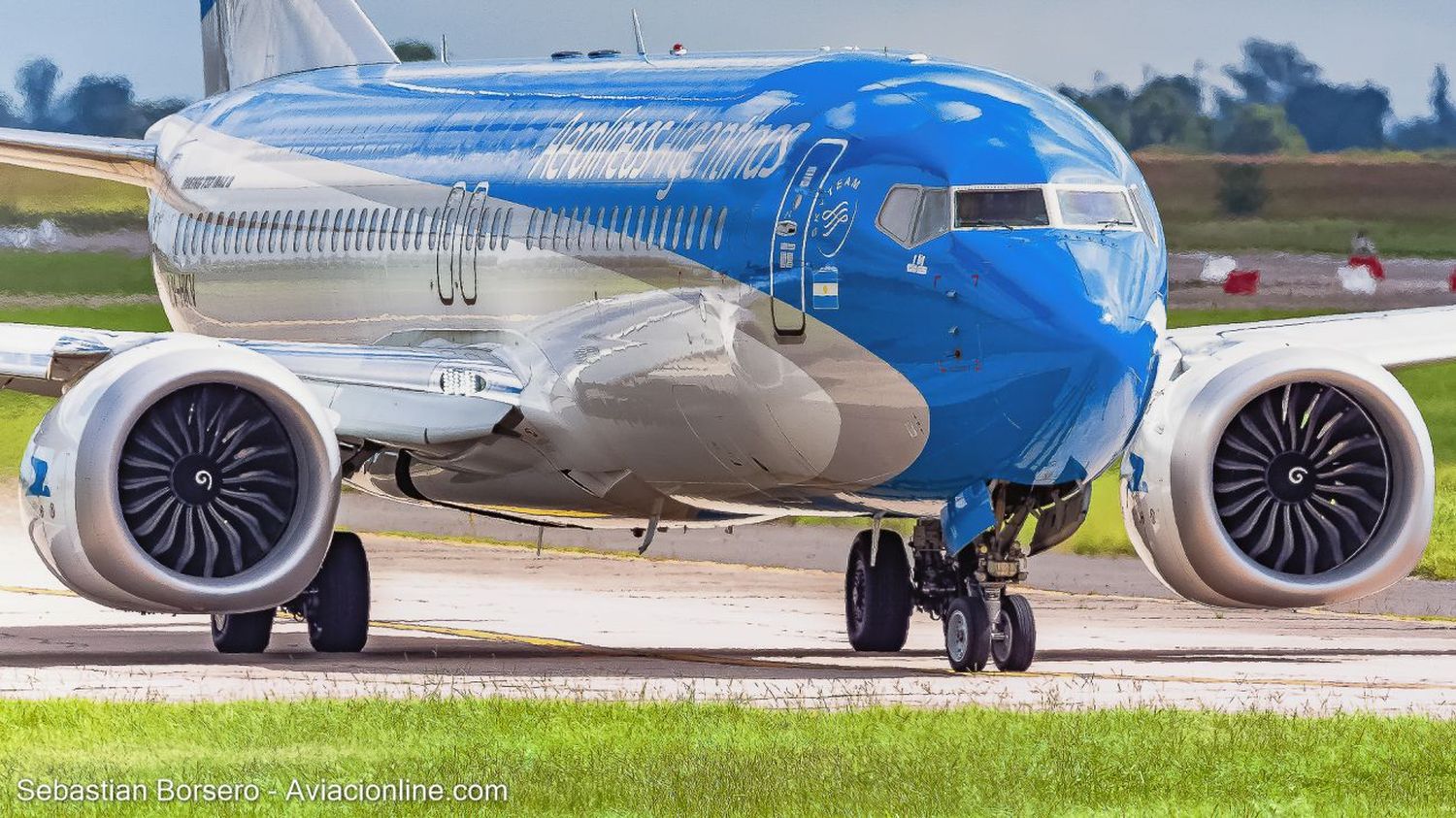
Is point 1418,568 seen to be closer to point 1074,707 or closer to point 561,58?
point 561,58

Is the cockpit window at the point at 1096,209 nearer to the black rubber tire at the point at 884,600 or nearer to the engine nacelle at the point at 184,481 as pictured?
the engine nacelle at the point at 184,481

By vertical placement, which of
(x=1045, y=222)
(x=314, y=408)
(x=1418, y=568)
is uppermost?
(x=1045, y=222)

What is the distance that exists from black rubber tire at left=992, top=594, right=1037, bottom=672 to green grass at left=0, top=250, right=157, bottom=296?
2383 centimetres

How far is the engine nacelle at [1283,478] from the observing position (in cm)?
2067

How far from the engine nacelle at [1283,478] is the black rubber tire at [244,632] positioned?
22.3 feet

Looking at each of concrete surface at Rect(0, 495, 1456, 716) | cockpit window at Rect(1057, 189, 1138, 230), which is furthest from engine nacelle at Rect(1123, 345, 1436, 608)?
cockpit window at Rect(1057, 189, 1138, 230)

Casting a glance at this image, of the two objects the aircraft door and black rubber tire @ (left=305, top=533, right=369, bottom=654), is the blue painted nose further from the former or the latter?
the aircraft door

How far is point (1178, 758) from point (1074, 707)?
8.10 feet

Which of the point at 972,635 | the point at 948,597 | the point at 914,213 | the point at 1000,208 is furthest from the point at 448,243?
the point at 1000,208

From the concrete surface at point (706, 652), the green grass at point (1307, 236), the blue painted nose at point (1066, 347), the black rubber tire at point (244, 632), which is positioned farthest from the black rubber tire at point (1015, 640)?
the green grass at point (1307, 236)

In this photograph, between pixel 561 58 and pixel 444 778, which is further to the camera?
pixel 561 58

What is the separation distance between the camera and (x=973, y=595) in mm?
21531

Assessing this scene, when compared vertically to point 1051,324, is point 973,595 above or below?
below

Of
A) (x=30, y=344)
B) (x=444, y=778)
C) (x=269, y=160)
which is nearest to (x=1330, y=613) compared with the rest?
(x=269, y=160)
